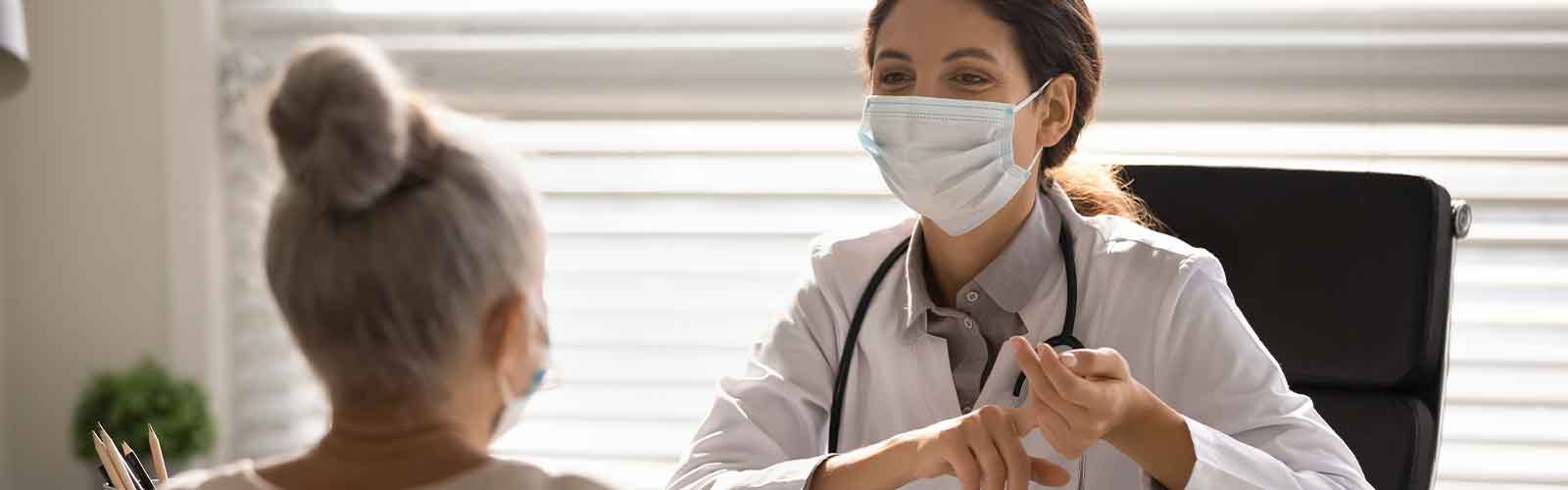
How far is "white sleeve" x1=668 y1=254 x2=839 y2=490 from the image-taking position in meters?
1.59

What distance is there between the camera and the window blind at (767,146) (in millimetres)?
2754

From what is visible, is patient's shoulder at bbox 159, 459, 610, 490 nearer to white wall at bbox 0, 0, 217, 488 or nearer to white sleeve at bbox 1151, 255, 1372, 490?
white sleeve at bbox 1151, 255, 1372, 490

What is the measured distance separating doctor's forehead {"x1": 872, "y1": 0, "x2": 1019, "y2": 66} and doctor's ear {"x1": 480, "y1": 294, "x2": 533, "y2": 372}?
2.55 ft

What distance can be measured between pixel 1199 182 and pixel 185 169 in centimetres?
214

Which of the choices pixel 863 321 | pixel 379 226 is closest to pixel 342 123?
pixel 379 226

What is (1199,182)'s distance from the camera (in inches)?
69.2

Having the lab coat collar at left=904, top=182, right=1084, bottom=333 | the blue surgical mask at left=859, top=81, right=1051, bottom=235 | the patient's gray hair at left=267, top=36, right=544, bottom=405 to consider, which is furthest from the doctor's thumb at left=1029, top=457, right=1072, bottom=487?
the patient's gray hair at left=267, top=36, right=544, bottom=405

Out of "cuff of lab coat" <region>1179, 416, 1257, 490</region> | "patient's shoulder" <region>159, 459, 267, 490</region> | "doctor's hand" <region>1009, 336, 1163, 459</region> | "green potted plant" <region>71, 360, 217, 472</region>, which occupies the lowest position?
"green potted plant" <region>71, 360, 217, 472</region>

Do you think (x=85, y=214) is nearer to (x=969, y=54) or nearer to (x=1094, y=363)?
(x=969, y=54)

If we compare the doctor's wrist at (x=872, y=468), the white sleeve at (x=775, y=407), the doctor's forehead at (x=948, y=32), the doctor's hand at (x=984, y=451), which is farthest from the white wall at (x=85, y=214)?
the doctor's hand at (x=984, y=451)

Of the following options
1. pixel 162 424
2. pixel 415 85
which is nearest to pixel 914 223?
pixel 415 85

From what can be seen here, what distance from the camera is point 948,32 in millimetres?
1593

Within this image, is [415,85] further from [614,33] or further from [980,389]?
[614,33]

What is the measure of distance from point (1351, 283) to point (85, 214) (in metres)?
2.49
